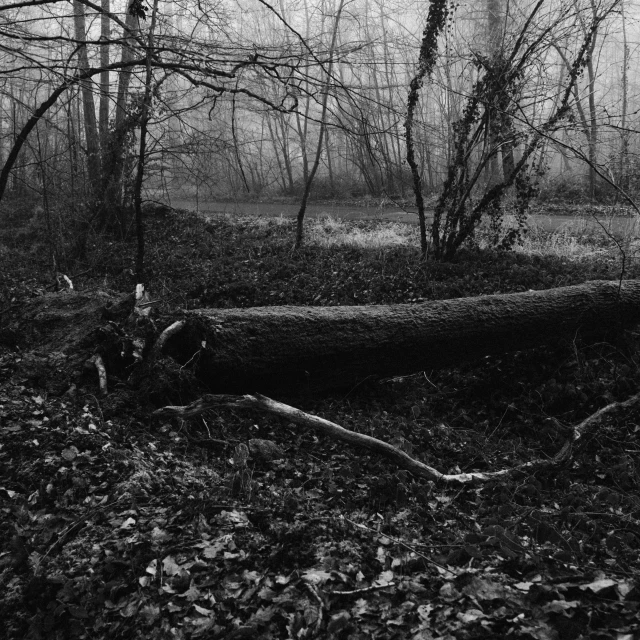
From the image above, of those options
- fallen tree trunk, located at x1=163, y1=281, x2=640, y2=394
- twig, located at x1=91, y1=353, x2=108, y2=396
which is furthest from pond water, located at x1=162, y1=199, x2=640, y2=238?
twig, located at x1=91, y1=353, x2=108, y2=396

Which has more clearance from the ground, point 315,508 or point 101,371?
point 101,371

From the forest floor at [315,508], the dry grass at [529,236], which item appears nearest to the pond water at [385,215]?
the dry grass at [529,236]

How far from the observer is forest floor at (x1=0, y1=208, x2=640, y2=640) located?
2328mm

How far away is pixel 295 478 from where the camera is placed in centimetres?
378

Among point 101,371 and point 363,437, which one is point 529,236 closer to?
point 363,437

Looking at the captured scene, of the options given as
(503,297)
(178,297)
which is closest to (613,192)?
(503,297)

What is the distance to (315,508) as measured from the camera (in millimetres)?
3246

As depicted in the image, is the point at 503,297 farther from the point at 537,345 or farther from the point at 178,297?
the point at 178,297

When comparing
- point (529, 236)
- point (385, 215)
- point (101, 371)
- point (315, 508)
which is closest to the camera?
point (315, 508)

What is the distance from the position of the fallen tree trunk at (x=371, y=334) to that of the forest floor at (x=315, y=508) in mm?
258

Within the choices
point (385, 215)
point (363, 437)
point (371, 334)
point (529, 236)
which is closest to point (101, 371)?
point (363, 437)

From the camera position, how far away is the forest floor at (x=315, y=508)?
7.64 feet

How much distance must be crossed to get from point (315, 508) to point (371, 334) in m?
2.42

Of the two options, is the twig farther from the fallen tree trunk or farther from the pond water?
the pond water
